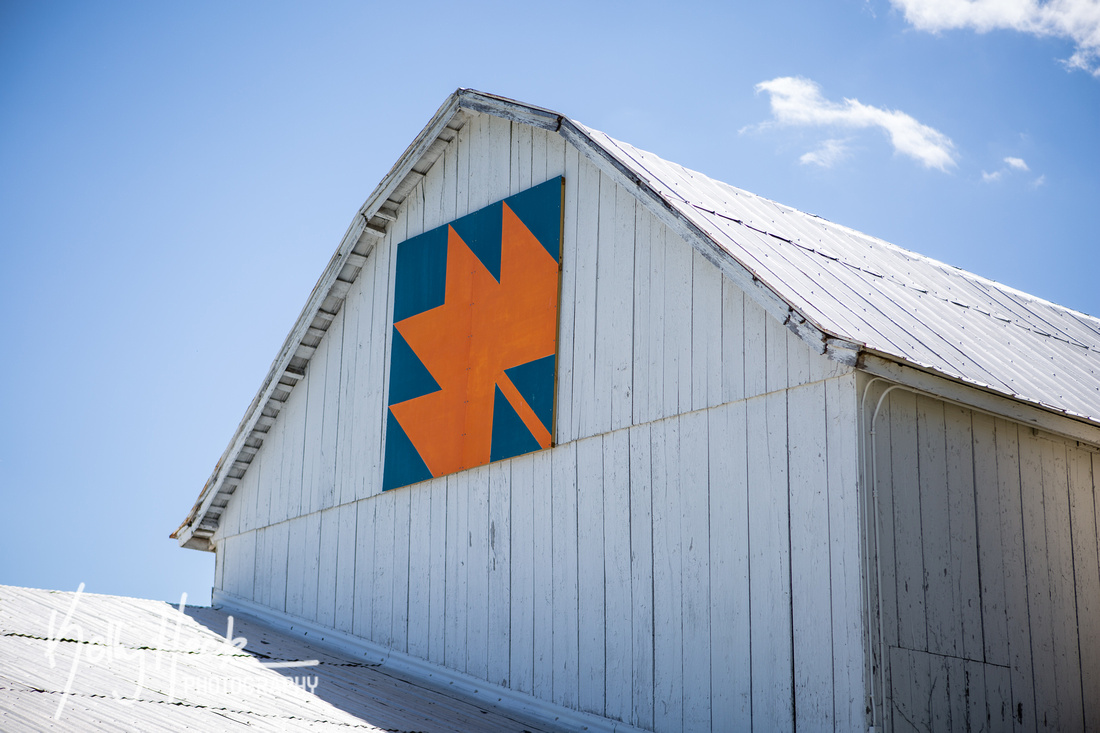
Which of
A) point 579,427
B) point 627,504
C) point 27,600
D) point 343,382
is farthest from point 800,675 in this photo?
point 27,600

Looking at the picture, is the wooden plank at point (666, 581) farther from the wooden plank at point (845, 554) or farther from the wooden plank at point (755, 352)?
the wooden plank at point (845, 554)

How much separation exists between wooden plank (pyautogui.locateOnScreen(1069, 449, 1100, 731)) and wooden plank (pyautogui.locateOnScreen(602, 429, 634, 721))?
359 centimetres

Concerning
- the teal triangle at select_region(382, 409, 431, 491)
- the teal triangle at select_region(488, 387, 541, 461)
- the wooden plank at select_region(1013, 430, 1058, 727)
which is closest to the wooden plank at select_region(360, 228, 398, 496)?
the teal triangle at select_region(382, 409, 431, 491)

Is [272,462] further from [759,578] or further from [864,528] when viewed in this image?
[864,528]

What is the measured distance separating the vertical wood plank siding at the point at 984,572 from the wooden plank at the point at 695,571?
1.40 metres

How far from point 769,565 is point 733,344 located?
1632 millimetres

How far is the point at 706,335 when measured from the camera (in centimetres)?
865

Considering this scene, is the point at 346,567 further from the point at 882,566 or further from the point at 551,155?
the point at 882,566

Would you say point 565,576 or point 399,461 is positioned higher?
point 399,461

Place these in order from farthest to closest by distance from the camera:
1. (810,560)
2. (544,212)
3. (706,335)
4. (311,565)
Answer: (311,565), (544,212), (706,335), (810,560)

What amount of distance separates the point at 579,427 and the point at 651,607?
1.68 meters

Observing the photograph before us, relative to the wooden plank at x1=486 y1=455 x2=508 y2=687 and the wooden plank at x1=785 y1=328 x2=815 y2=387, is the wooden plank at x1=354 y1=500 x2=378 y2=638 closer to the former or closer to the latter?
the wooden plank at x1=486 y1=455 x2=508 y2=687

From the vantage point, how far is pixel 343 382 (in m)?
12.3

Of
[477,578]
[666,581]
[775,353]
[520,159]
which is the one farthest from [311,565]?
[775,353]
